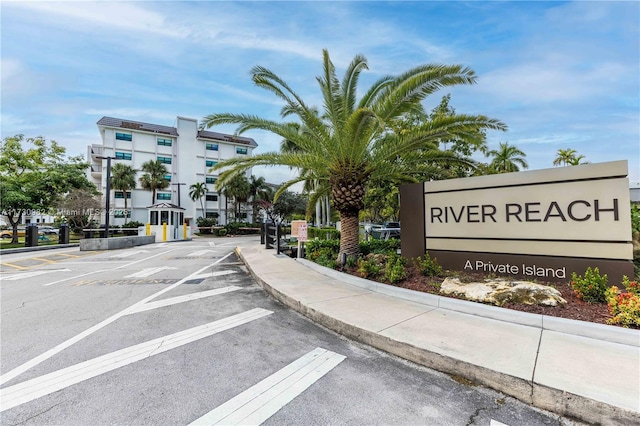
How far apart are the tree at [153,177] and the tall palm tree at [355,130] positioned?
39047mm

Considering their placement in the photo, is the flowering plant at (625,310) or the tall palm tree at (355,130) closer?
the flowering plant at (625,310)

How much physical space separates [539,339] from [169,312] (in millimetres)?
5696

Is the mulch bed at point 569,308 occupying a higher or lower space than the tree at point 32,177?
lower

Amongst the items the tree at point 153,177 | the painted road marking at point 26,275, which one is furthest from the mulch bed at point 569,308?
the tree at point 153,177

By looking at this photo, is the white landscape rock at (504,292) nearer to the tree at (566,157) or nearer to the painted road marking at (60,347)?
the painted road marking at (60,347)

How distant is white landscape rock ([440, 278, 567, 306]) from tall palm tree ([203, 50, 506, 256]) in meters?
3.64

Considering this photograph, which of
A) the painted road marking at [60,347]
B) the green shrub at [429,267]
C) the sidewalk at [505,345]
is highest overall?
the green shrub at [429,267]

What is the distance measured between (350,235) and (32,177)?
26812mm

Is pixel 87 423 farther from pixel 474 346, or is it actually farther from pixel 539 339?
pixel 539 339

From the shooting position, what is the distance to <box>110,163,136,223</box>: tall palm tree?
1620 inches

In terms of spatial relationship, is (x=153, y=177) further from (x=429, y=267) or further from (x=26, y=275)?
(x=429, y=267)

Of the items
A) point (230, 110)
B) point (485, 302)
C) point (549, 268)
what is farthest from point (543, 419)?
point (230, 110)

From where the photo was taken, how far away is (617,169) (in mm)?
5496

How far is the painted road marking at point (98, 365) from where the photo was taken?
2877 mm
